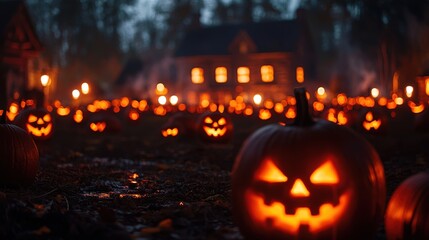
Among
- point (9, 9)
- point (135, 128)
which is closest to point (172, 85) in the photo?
point (9, 9)

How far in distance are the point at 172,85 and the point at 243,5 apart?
15.8 metres

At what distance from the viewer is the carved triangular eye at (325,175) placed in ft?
13.1

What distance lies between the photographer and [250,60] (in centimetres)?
4272

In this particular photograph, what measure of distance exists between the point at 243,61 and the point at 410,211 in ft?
129

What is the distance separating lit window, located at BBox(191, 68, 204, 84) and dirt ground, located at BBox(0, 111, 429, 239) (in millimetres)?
28539

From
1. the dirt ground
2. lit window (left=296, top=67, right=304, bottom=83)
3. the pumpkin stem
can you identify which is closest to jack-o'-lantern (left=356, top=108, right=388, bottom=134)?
the dirt ground

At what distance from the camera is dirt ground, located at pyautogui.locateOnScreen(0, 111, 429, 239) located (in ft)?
14.0

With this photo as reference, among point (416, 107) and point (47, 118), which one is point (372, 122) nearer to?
point (416, 107)

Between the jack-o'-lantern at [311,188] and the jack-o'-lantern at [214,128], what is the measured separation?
975 centimetres

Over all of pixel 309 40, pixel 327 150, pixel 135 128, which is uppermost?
pixel 309 40

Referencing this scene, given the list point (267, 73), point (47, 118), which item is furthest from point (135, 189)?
point (267, 73)

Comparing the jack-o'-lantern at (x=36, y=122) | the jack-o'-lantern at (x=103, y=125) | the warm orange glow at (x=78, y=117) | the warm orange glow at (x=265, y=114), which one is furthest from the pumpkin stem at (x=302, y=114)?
the warm orange glow at (x=265, y=114)

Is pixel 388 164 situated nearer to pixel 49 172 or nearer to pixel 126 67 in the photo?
pixel 49 172

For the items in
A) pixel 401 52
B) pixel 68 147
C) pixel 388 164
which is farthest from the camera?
pixel 401 52
